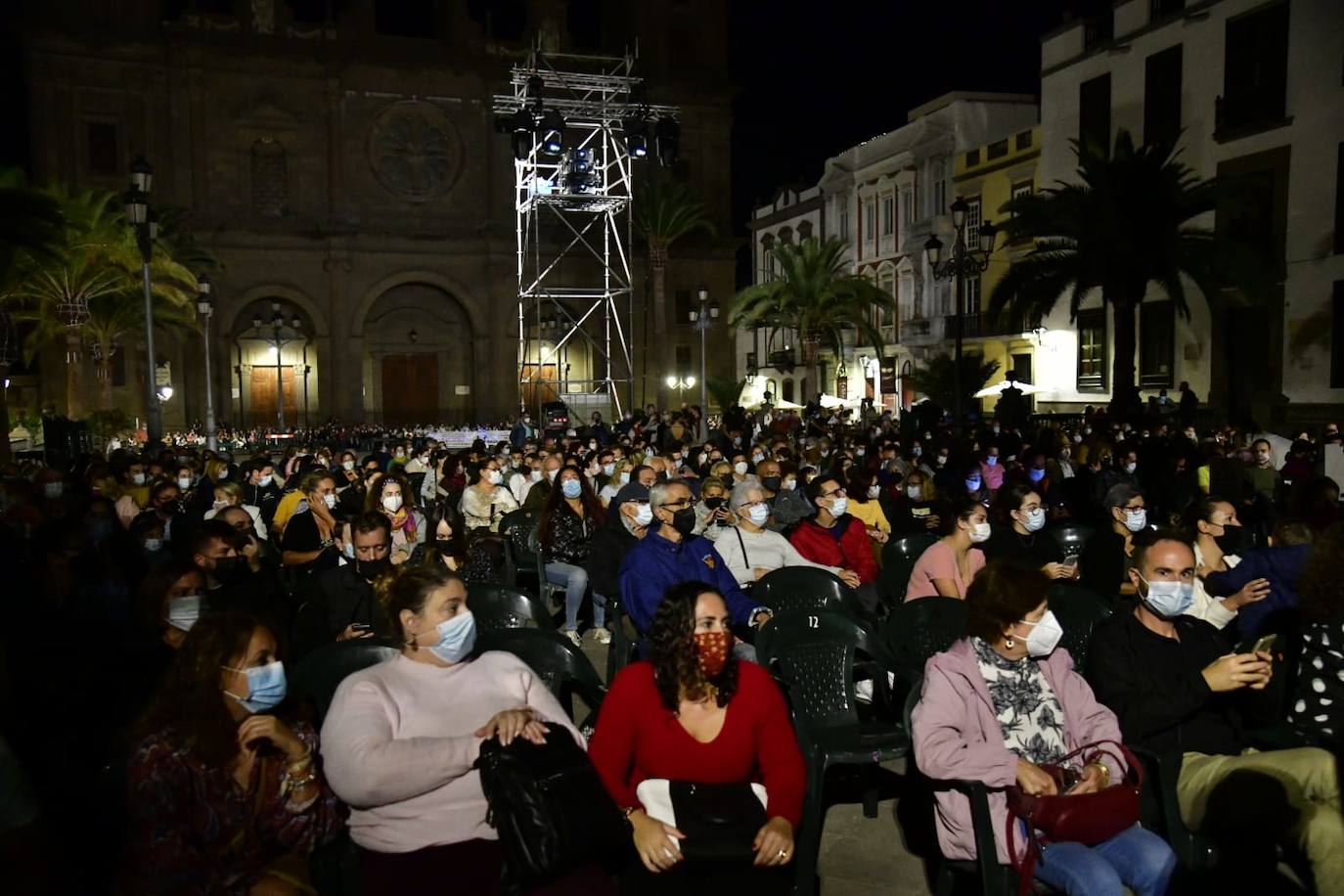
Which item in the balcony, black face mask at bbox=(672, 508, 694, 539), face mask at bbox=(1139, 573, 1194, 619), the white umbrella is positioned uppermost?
the balcony

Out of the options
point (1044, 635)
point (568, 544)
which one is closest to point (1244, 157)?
point (568, 544)

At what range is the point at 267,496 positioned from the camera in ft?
38.6

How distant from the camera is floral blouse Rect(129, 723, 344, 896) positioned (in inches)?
125

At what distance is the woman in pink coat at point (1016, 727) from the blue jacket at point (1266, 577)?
1993 mm

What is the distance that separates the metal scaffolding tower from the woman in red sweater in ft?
97.1

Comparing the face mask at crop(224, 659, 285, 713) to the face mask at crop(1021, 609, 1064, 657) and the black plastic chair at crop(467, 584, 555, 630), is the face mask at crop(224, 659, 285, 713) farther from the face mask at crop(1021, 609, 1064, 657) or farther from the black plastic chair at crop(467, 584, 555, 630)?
the face mask at crop(1021, 609, 1064, 657)

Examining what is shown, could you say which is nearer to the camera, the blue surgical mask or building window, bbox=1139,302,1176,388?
the blue surgical mask

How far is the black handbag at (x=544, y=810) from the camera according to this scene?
10.7 feet

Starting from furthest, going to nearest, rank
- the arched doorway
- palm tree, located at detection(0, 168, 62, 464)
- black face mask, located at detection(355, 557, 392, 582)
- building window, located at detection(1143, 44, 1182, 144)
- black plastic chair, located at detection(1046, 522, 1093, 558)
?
the arched doorway, building window, located at detection(1143, 44, 1182, 144), palm tree, located at detection(0, 168, 62, 464), black plastic chair, located at detection(1046, 522, 1093, 558), black face mask, located at detection(355, 557, 392, 582)

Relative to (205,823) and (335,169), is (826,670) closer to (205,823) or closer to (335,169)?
(205,823)

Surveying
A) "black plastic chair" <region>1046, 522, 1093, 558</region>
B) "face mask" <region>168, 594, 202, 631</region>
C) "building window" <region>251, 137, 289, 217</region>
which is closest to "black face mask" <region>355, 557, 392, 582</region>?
"face mask" <region>168, 594, 202, 631</region>

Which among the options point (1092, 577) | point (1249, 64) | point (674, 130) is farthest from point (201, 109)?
point (1092, 577)

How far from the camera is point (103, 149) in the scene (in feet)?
126

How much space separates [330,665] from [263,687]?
1413mm
